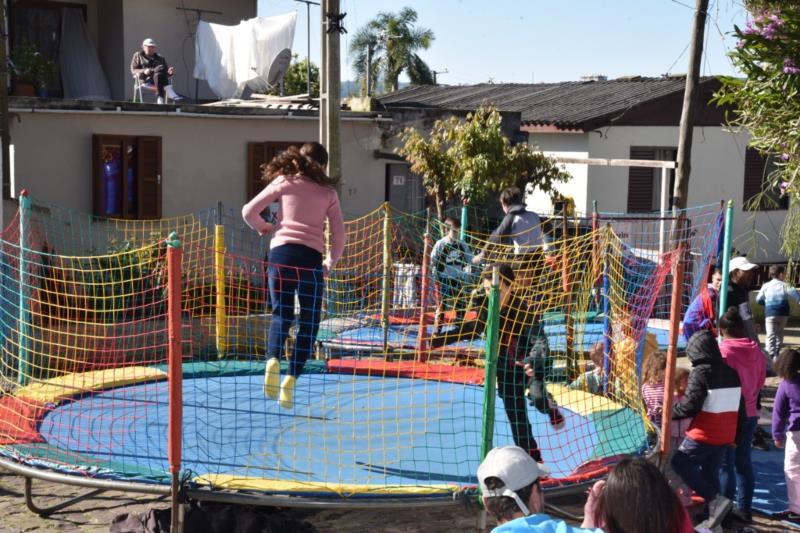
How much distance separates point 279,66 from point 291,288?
41.6ft

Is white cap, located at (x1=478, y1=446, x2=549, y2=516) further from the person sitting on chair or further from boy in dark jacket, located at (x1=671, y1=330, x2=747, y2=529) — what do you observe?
the person sitting on chair

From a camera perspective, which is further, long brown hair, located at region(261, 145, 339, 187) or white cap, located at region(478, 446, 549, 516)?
long brown hair, located at region(261, 145, 339, 187)

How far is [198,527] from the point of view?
594 cm

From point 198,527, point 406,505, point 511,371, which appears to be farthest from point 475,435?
point 198,527

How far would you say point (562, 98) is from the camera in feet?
77.5

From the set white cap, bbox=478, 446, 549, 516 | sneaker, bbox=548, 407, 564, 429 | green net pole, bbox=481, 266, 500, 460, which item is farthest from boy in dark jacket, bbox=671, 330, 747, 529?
white cap, bbox=478, 446, 549, 516

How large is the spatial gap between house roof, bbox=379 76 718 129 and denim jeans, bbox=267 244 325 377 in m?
11.2

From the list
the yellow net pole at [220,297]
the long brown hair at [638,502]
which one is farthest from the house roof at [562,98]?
the long brown hair at [638,502]

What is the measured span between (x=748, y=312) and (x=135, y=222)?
9176mm

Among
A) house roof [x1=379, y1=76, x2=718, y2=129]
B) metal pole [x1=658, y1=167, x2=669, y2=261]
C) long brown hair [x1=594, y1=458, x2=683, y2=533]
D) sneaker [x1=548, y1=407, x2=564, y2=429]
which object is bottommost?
sneaker [x1=548, y1=407, x2=564, y2=429]

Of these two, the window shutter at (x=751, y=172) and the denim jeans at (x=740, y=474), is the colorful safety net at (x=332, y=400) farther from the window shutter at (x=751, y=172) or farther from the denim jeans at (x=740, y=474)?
the window shutter at (x=751, y=172)

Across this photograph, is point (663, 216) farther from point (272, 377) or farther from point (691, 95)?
point (272, 377)

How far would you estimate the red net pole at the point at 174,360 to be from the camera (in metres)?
5.55

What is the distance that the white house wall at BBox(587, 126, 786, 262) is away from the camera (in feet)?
69.3
